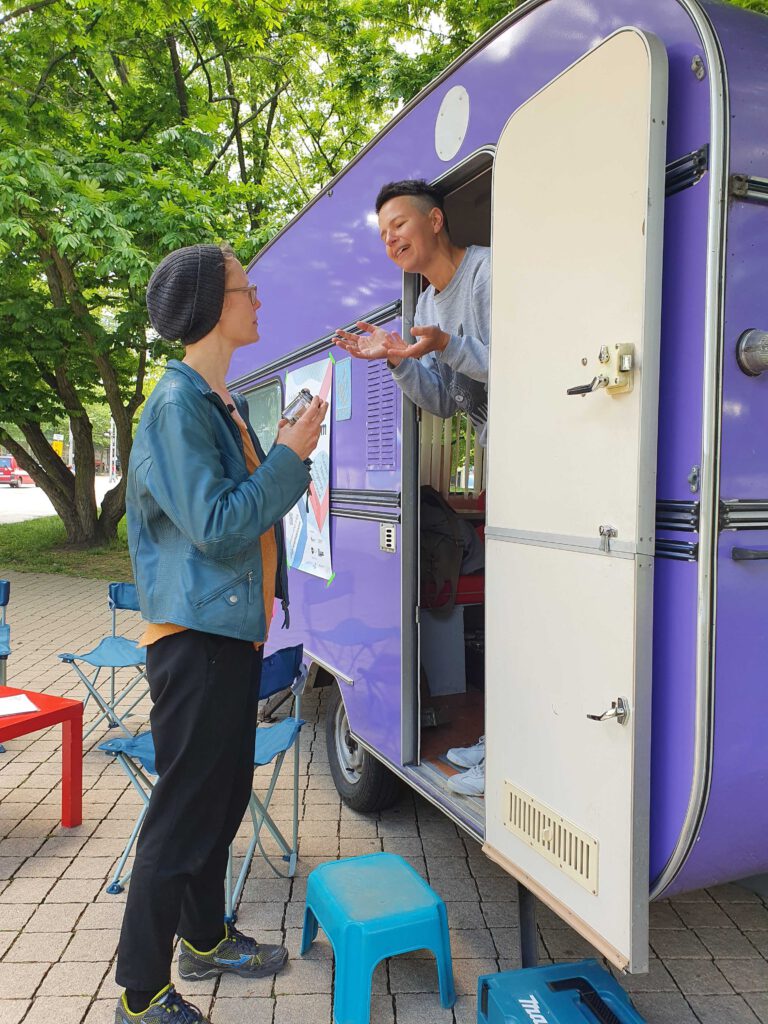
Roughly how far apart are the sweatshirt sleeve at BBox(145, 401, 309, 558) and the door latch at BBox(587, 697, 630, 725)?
3.18 ft

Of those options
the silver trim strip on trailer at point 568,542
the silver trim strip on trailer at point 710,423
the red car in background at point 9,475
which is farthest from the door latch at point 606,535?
the red car in background at point 9,475

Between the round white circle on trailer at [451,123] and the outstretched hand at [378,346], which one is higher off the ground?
the round white circle on trailer at [451,123]

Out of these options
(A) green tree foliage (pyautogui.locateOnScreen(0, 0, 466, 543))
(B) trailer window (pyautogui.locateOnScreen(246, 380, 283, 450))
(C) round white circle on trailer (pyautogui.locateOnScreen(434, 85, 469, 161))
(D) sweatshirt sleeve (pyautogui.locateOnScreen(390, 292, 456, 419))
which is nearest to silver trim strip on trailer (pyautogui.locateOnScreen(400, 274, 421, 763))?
(D) sweatshirt sleeve (pyautogui.locateOnScreen(390, 292, 456, 419))

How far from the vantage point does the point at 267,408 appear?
5.06m

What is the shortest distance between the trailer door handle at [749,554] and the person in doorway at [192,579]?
1.12 m

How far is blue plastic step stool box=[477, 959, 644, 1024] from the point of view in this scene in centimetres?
213

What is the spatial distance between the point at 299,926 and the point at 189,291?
2.29m

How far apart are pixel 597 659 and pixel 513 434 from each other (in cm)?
69

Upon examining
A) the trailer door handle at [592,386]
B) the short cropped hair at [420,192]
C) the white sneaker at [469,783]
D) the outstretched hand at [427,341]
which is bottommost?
the white sneaker at [469,783]

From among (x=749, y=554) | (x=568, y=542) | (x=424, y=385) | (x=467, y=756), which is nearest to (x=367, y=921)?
(x=467, y=756)

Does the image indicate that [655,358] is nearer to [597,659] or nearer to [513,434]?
[513,434]

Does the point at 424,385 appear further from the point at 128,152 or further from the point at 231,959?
the point at 128,152

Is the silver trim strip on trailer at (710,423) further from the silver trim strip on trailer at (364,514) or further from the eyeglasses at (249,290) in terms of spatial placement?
the silver trim strip on trailer at (364,514)

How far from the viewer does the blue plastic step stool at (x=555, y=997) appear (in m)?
2.13
